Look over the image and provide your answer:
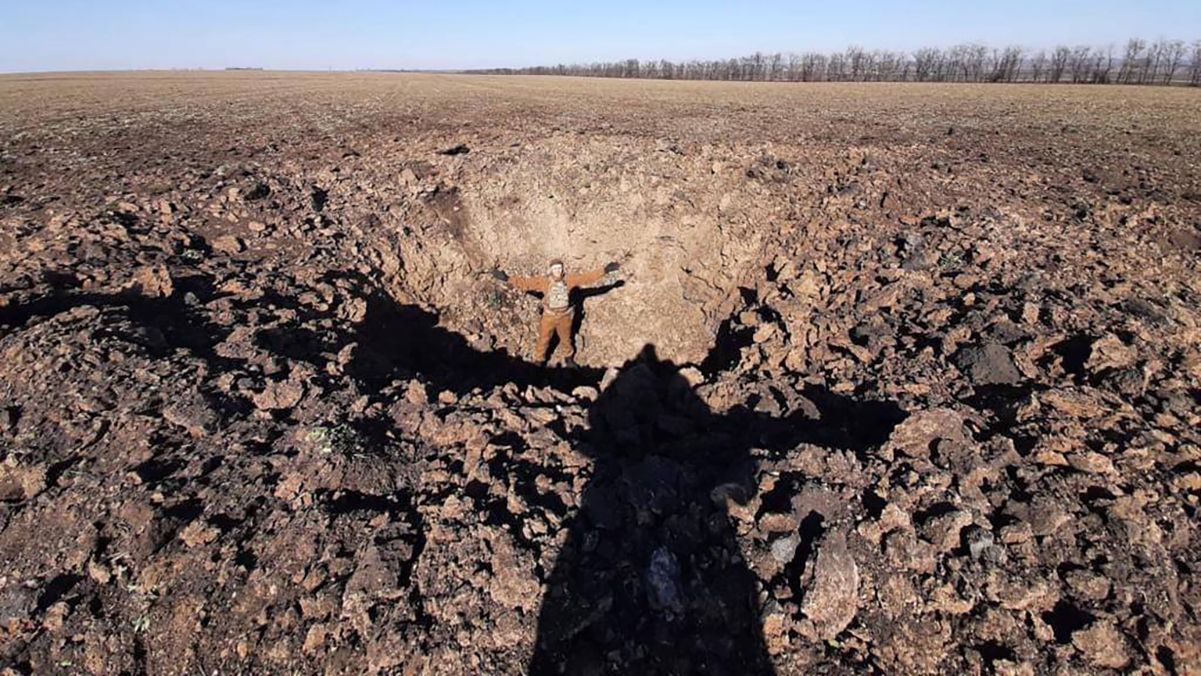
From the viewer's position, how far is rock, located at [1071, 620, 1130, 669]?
8.25 ft

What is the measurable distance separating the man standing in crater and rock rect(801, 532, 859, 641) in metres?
4.59

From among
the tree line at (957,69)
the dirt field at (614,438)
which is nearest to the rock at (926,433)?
the dirt field at (614,438)

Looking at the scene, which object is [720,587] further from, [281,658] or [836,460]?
[281,658]

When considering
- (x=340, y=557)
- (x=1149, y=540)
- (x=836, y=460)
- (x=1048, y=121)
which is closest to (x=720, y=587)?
(x=836, y=460)

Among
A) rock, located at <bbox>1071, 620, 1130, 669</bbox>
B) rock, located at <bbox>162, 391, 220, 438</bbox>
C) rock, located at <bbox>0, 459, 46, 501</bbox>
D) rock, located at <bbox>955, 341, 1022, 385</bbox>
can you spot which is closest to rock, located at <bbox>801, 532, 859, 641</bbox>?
rock, located at <bbox>1071, 620, 1130, 669</bbox>

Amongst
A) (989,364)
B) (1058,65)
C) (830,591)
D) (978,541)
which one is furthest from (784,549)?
(1058,65)

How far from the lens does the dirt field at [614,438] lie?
272 centimetres

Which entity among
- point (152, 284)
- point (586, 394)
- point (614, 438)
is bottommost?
point (614, 438)

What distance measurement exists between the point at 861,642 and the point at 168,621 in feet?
10.7

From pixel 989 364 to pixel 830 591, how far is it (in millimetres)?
2581

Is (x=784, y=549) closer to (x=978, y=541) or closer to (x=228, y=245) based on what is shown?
(x=978, y=541)

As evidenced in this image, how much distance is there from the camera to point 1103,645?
8.35 ft

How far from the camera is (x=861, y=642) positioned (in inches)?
106

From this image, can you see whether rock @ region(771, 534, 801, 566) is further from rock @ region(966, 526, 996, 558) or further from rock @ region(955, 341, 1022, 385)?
rock @ region(955, 341, 1022, 385)
